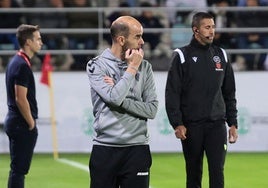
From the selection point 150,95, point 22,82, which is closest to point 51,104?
point 22,82

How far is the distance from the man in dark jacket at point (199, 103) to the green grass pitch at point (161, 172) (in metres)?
2.54

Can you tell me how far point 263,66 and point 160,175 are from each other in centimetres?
502

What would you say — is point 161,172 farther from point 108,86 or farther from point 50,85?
point 108,86

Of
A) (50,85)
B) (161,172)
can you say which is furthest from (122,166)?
(50,85)

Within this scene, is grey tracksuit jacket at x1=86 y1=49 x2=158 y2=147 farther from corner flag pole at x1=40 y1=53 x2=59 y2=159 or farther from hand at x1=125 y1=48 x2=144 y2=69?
corner flag pole at x1=40 y1=53 x2=59 y2=159

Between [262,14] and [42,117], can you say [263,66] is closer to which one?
[262,14]

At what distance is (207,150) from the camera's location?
8.22m

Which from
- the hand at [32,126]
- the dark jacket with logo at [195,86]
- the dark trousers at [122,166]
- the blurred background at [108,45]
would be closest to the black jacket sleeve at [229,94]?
the dark jacket with logo at [195,86]

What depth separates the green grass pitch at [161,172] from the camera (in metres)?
11.1

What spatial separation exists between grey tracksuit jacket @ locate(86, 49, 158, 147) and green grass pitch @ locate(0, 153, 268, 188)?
4610 millimetres

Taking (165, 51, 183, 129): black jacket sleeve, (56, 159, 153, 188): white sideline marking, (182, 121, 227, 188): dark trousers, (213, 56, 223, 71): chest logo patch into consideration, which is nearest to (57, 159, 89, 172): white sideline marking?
(56, 159, 153, 188): white sideline marking

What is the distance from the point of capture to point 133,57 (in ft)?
20.0

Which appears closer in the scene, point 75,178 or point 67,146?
point 75,178

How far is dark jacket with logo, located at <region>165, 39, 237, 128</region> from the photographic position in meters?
8.22
